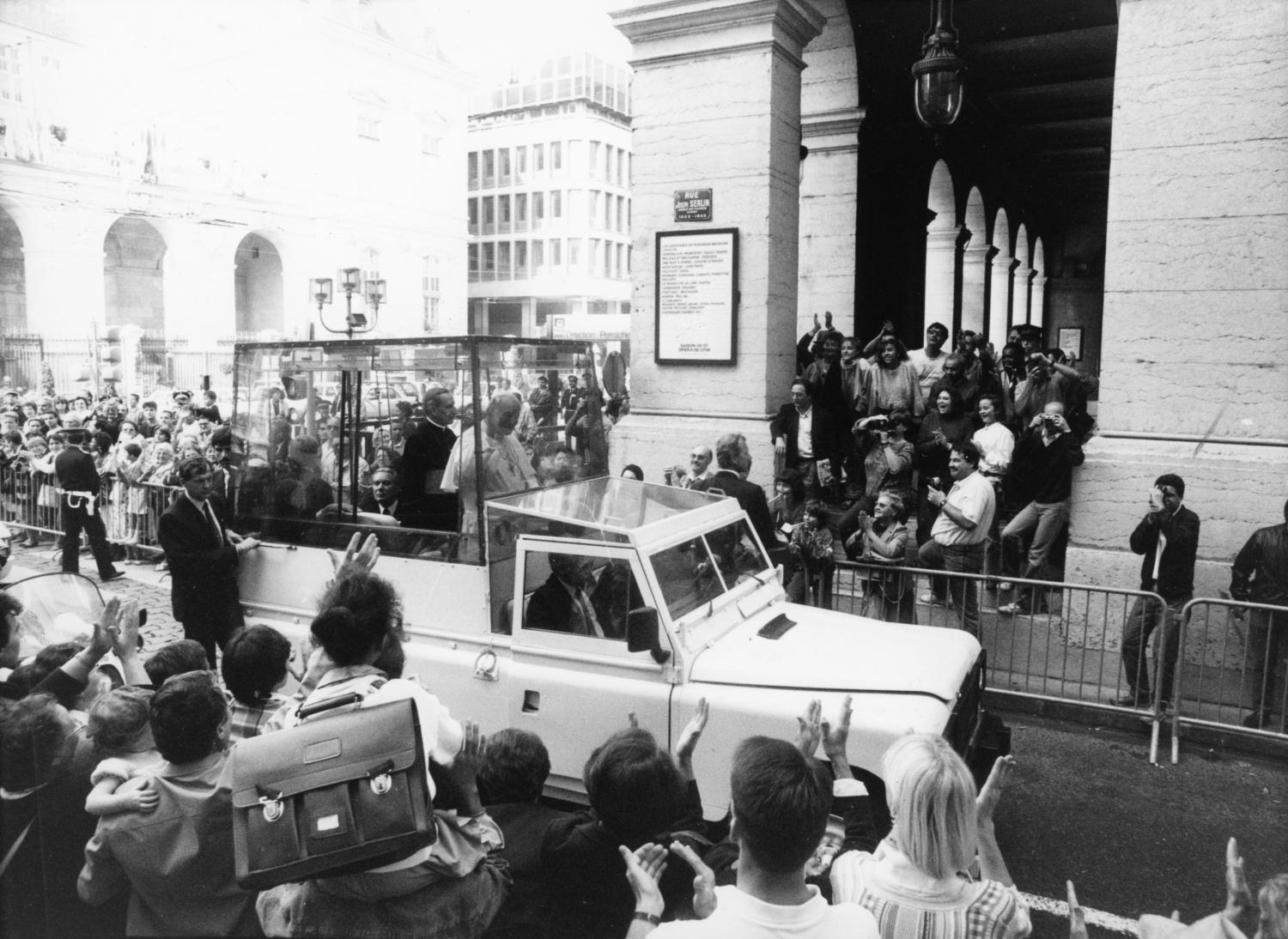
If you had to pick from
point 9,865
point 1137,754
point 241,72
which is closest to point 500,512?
point 9,865

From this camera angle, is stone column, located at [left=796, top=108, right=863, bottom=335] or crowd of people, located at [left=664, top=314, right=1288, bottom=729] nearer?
crowd of people, located at [left=664, top=314, right=1288, bottom=729]

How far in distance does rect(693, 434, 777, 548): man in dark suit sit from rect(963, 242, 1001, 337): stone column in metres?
13.4

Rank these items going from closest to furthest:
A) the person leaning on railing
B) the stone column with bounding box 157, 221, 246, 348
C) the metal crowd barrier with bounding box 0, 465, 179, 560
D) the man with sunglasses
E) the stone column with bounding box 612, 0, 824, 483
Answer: the person leaning on railing
the man with sunglasses
the stone column with bounding box 612, 0, 824, 483
the stone column with bounding box 157, 221, 246, 348
the metal crowd barrier with bounding box 0, 465, 179, 560

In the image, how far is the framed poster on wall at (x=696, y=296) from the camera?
9.01 metres

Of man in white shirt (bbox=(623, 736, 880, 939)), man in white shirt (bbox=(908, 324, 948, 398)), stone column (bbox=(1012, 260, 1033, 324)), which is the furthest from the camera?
stone column (bbox=(1012, 260, 1033, 324))

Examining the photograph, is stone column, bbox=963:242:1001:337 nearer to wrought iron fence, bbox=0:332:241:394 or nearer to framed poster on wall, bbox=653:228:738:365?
framed poster on wall, bbox=653:228:738:365

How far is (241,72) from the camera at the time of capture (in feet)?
27.8

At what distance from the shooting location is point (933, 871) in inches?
86.7

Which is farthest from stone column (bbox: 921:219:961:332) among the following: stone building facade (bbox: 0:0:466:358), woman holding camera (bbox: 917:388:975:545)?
stone building facade (bbox: 0:0:466:358)

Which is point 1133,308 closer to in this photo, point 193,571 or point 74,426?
point 193,571

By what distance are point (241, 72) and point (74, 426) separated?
4198 millimetres

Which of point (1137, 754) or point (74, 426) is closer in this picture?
point (1137, 754)

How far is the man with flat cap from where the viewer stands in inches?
386

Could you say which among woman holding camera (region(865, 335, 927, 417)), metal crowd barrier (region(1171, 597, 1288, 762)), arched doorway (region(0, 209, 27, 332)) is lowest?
metal crowd barrier (region(1171, 597, 1288, 762))
